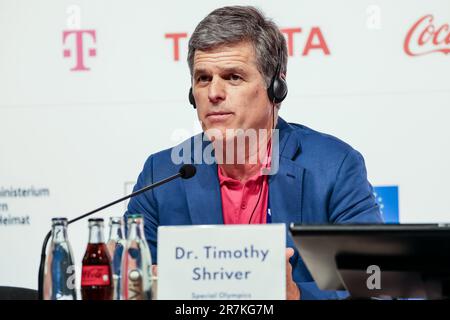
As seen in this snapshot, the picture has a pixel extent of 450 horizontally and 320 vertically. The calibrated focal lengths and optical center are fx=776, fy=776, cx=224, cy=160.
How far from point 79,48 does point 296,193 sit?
48.5 inches

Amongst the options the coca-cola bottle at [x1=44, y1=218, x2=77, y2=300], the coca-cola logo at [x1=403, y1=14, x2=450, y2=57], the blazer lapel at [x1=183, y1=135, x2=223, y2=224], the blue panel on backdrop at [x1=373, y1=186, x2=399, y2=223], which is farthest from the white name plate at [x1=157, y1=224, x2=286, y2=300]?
the coca-cola logo at [x1=403, y1=14, x2=450, y2=57]

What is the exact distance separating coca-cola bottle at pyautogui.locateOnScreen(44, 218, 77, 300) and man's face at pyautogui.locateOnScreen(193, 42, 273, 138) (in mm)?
981

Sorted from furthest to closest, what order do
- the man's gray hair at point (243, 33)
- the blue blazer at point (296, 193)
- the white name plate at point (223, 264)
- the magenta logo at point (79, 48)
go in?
the magenta logo at point (79, 48), the man's gray hair at point (243, 33), the blue blazer at point (296, 193), the white name plate at point (223, 264)

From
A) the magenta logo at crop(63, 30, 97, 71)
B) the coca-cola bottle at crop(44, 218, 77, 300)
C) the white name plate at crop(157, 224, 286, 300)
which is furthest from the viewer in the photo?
the magenta logo at crop(63, 30, 97, 71)

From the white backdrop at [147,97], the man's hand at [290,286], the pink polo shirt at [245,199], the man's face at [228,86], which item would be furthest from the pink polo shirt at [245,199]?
the man's hand at [290,286]

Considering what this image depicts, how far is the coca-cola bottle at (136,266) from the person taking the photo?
1446mm

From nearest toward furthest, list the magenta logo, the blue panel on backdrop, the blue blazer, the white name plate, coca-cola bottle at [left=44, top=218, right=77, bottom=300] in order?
the white name plate
coca-cola bottle at [left=44, top=218, right=77, bottom=300]
the blue blazer
the blue panel on backdrop
the magenta logo

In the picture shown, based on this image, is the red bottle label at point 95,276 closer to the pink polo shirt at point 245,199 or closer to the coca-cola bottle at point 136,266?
the coca-cola bottle at point 136,266

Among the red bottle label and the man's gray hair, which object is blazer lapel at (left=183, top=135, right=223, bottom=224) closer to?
the man's gray hair

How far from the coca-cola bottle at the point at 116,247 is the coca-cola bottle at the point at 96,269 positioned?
0.02 meters

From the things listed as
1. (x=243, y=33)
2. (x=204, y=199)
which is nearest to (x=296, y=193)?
(x=204, y=199)

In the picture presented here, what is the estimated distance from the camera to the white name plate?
4.56 feet

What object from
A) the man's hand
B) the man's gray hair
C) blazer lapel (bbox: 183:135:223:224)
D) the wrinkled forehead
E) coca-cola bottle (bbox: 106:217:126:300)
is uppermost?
the man's gray hair

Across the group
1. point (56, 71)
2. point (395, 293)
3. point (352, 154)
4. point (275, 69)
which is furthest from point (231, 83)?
point (395, 293)
